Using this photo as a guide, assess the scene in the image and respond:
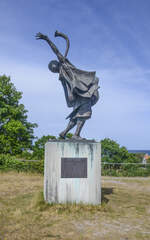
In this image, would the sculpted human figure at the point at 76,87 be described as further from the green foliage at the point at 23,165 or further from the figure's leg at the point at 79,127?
the green foliage at the point at 23,165

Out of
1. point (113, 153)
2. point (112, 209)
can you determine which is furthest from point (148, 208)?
point (113, 153)

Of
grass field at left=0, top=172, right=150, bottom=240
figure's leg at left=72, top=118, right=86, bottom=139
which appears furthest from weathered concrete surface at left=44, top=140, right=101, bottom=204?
figure's leg at left=72, top=118, right=86, bottom=139

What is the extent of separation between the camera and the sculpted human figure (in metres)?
7.00

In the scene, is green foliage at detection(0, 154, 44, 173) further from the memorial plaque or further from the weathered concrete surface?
the memorial plaque

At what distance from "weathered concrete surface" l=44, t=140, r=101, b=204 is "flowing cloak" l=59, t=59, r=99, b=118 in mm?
1360

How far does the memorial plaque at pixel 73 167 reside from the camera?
6285 millimetres

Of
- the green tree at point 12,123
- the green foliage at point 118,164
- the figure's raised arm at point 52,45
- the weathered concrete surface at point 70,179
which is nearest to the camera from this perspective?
the weathered concrete surface at point 70,179

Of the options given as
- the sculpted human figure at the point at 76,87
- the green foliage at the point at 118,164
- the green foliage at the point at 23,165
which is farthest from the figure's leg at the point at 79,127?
the green foliage at the point at 118,164

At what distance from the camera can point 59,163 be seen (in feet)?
20.6

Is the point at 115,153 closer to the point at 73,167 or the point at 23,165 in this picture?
the point at 23,165

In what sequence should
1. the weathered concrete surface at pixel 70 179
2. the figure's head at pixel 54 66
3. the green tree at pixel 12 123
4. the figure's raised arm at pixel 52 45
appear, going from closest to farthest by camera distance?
the weathered concrete surface at pixel 70 179 < the figure's raised arm at pixel 52 45 < the figure's head at pixel 54 66 < the green tree at pixel 12 123

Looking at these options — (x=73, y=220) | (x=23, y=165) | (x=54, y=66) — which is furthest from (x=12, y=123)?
(x=73, y=220)

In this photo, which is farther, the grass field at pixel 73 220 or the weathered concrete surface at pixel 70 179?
→ the weathered concrete surface at pixel 70 179

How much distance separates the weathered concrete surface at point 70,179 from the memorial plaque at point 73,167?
85 millimetres
